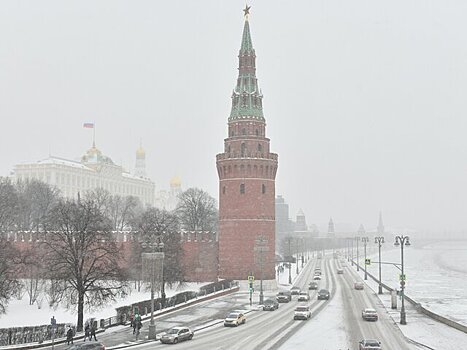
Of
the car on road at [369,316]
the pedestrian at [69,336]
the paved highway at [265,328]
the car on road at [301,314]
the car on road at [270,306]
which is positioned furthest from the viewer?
the car on road at [270,306]

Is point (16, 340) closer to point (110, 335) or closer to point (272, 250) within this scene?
point (110, 335)

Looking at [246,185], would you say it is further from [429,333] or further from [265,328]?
[429,333]

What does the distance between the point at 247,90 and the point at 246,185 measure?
12.7m

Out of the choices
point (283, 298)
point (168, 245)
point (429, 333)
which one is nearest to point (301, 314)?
point (429, 333)

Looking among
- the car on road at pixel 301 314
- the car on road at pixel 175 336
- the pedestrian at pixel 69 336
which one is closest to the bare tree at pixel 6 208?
the pedestrian at pixel 69 336

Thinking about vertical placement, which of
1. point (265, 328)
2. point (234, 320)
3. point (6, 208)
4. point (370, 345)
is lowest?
point (265, 328)

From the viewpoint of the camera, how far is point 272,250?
79.1 m

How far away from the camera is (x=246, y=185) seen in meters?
78.4

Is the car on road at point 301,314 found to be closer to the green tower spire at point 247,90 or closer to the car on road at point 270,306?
the car on road at point 270,306

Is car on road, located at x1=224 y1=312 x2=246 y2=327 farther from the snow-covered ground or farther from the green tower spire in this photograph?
the green tower spire

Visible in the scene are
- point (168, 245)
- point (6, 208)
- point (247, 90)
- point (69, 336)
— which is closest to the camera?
point (69, 336)

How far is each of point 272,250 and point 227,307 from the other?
20.8 metres

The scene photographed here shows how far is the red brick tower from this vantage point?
77.5 meters

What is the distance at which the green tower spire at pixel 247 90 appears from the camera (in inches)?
3147
